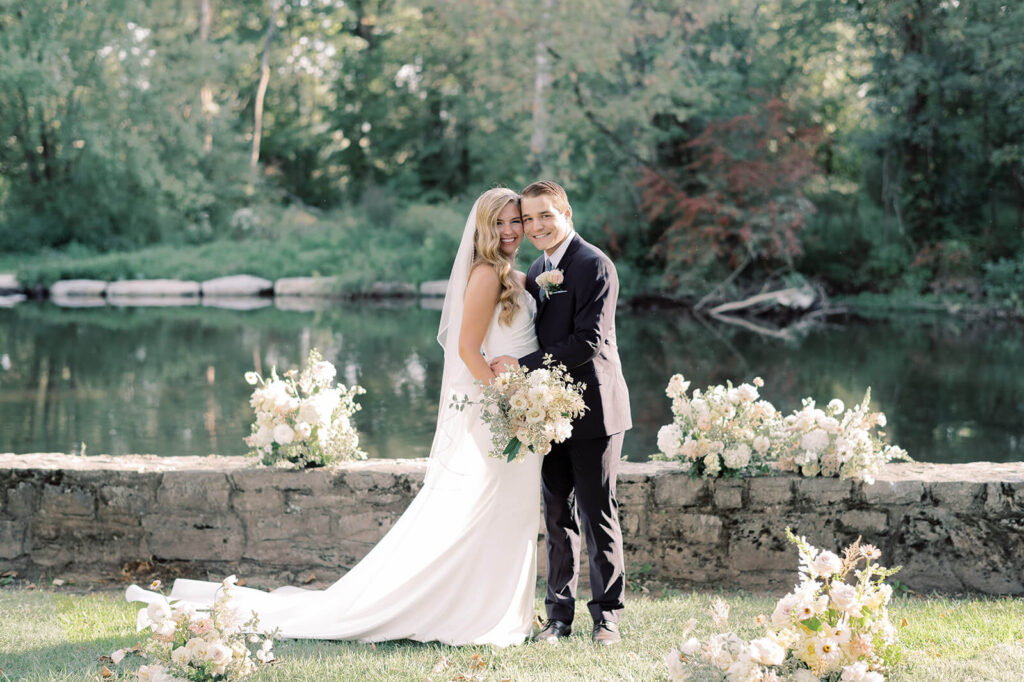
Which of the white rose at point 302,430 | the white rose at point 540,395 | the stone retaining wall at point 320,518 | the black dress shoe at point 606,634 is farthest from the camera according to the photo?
the white rose at point 302,430

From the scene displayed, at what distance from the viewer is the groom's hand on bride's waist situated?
146 inches

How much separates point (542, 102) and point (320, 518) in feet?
60.3

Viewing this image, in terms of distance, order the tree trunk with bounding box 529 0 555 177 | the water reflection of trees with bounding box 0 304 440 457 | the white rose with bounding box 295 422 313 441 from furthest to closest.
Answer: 1. the tree trunk with bounding box 529 0 555 177
2. the water reflection of trees with bounding box 0 304 440 457
3. the white rose with bounding box 295 422 313 441

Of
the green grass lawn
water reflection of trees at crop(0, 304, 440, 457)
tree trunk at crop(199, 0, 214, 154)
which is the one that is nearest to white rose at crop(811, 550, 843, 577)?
the green grass lawn

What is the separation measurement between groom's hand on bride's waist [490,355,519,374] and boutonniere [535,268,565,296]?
0.29 meters

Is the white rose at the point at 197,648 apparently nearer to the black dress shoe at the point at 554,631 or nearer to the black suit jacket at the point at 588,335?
the black dress shoe at the point at 554,631

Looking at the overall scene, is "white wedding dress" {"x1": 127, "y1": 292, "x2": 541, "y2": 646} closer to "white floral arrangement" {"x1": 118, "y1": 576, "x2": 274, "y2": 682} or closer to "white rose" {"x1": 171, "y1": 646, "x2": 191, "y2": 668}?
"white floral arrangement" {"x1": 118, "y1": 576, "x2": 274, "y2": 682}

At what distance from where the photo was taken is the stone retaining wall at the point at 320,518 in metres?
4.46

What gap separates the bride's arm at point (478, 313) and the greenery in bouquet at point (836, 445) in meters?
1.58

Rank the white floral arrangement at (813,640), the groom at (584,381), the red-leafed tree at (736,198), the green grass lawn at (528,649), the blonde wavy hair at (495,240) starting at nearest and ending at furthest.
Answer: the white floral arrangement at (813,640), the green grass lawn at (528,649), the groom at (584,381), the blonde wavy hair at (495,240), the red-leafed tree at (736,198)

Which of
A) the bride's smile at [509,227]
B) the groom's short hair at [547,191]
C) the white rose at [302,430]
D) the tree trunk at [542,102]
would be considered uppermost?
the tree trunk at [542,102]

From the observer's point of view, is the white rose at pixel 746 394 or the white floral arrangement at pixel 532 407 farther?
the white rose at pixel 746 394

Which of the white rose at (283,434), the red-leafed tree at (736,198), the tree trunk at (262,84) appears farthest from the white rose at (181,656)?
the tree trunk at (262,84)

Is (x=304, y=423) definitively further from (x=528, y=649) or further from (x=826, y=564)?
(x=826, y=564)
